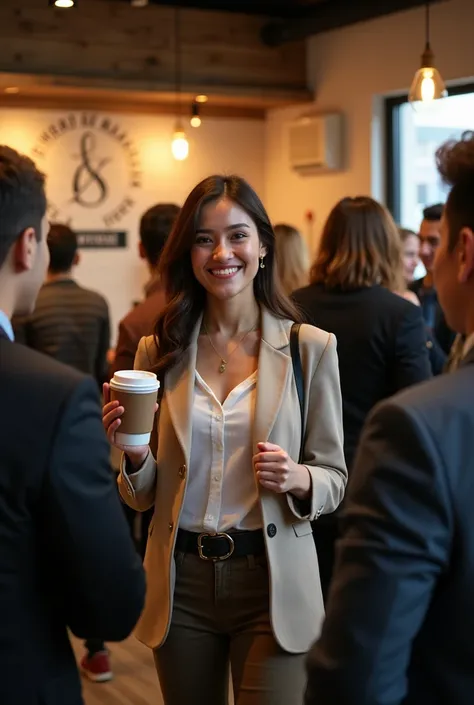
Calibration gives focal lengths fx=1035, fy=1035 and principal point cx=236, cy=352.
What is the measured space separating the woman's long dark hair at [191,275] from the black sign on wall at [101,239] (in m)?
5.55

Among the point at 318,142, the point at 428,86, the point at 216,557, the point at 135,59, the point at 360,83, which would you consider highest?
the point at 135,59

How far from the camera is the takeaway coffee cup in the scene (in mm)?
2184

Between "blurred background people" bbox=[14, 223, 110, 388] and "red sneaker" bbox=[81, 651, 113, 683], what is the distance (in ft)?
4.23

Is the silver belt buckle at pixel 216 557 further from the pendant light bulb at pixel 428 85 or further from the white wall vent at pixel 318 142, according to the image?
the white wall vent at pixel 318 142

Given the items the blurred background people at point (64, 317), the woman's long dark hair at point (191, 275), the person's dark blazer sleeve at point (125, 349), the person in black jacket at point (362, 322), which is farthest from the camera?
the blurred background people at point (64, 317)

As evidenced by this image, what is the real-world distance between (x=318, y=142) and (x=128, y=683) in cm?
463

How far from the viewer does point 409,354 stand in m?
3.30

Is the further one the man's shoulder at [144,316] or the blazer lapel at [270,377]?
the man's shoulder at [144,316]

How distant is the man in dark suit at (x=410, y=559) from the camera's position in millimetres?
1302

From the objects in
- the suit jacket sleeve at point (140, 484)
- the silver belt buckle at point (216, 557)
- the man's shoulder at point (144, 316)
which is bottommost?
the silver belt buckle at point (216, 557)

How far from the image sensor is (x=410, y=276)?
571 centimetres

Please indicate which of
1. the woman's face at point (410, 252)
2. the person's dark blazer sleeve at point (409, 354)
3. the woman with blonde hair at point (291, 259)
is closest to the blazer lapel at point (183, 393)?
the person's dark blazer sleeve at point (409, 354)

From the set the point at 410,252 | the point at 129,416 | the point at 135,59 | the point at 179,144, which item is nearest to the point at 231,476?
the point at 129,416

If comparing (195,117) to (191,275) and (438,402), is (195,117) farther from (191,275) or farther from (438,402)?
(438,402)
